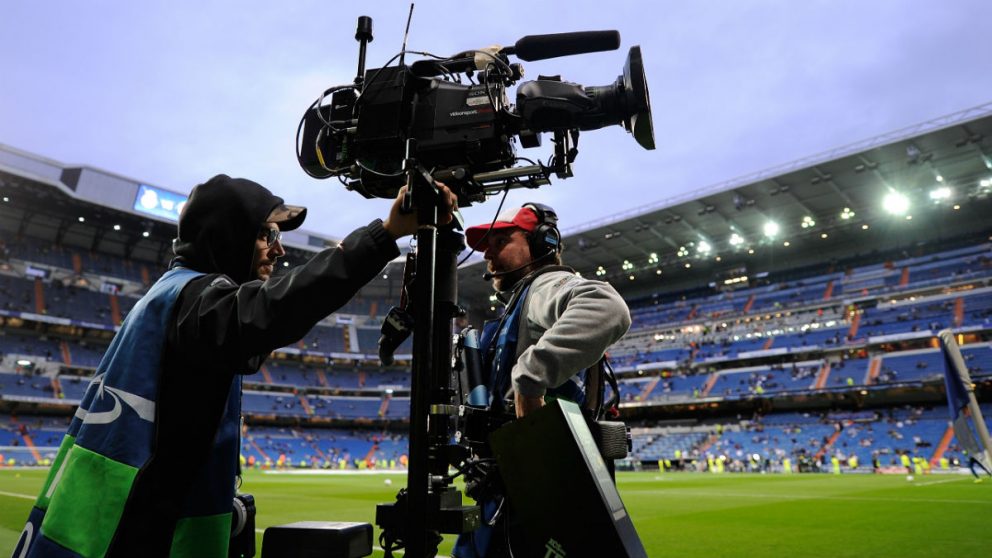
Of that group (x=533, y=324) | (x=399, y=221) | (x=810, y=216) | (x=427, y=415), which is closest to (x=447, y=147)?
(x=399, y=221)

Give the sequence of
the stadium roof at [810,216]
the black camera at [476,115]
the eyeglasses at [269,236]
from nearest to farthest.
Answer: the eyeglasses at [269,236] → the black camera at [476,115] → the stadium roof at [810,216]

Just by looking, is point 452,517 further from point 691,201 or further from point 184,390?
point 691,201

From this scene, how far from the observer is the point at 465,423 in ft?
6.75

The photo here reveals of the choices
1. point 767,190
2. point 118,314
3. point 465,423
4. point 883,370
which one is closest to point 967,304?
point 883,370

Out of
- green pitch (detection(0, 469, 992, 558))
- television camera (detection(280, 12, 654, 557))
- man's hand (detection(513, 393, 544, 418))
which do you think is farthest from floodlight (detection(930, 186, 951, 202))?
man's hand (detection(513, 393, 544, 418))

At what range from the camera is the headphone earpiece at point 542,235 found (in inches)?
101

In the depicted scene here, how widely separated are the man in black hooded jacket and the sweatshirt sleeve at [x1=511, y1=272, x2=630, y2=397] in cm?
64

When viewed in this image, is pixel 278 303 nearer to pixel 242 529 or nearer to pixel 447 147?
pixel 447 147

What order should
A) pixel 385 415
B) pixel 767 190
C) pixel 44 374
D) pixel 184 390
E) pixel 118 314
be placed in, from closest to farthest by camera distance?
1. pixel 184 390
2. pixel 767 190
3. pixel 44 374
4. pixel 118 314
5. pixel 385 415

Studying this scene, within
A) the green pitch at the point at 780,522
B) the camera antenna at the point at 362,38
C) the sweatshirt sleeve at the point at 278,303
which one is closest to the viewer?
the sweatshirt sleeve at the point at 278,303

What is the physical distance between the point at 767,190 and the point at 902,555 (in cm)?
3143

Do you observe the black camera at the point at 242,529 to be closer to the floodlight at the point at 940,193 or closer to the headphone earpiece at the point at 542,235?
the headphone earpiece at the point at 542,235

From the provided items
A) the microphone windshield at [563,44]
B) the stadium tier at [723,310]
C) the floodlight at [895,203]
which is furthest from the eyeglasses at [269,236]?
the floodlight at [895,203]

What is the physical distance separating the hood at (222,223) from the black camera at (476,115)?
44 centimetres
